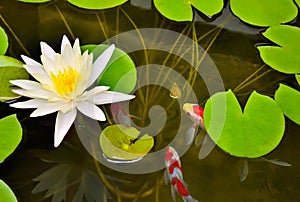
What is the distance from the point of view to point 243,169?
1.13 m

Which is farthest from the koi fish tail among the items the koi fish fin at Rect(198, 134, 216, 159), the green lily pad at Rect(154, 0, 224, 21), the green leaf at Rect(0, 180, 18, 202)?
the green lily pad at Rect(154, 0, 224, 21)

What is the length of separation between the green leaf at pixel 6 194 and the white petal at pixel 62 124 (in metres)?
0.14

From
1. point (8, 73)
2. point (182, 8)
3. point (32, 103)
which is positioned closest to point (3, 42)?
point (8, 73)

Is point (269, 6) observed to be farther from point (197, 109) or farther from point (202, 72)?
point (197, 109)

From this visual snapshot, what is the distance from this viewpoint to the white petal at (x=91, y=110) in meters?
1.13

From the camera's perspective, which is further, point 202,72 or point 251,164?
point 202,72

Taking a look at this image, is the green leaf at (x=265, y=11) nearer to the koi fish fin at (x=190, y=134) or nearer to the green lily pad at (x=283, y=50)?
Answer: the green lily pad at (x=283, y=50)

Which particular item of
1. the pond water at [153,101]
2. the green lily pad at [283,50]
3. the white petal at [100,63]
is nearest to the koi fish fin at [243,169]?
the pond water at [153,101]

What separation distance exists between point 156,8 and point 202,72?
0.75ft

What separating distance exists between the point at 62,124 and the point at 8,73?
0.20 metres

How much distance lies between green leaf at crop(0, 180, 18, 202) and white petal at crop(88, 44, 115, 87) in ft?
0.95

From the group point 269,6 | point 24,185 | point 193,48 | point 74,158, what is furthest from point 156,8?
point 24,185

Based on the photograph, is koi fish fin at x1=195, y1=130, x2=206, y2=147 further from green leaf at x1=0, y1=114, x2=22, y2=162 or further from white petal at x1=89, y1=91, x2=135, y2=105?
green leaf at x1=0, y1=114, x2=22, y2=162

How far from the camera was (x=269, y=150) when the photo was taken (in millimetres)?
1122
